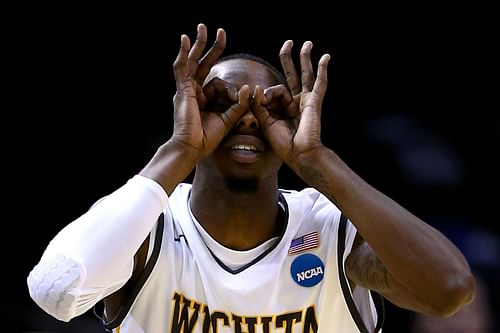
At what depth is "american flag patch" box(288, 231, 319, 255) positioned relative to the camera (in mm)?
2704

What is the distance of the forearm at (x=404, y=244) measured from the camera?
235 cm

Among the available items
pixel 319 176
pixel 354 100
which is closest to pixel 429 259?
pixel 319 176

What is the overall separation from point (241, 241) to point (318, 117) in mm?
447

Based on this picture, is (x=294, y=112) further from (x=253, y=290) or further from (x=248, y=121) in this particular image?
(x=253, y=290)

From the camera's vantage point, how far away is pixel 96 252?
7.54 feet

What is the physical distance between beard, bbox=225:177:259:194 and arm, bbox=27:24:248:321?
13cm

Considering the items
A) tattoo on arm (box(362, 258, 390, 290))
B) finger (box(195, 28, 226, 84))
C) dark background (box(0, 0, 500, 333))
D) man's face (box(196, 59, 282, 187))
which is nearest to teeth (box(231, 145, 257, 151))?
man's face (box(196, 59, 282, 187))

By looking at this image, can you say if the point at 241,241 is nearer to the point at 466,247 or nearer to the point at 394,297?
the point at 394,297

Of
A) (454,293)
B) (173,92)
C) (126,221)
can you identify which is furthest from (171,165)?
(173,92)

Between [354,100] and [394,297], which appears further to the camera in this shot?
[354,100]

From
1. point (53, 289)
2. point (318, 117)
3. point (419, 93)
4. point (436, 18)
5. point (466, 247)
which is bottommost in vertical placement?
point (466, 247)

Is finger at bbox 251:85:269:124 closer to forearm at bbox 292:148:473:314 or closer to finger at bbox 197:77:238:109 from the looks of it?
finger at bbox 197:77:238:109

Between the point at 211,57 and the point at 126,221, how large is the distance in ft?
1.88

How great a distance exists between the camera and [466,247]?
4.68 m
